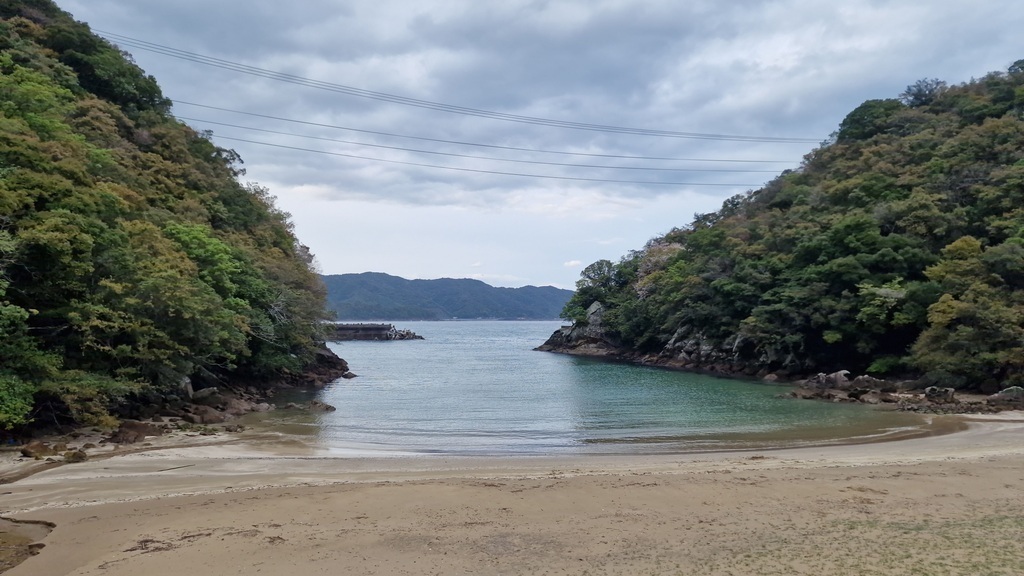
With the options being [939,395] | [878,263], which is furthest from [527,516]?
[878,263]

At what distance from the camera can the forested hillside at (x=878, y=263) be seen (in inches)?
1209

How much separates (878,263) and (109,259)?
40.8 m

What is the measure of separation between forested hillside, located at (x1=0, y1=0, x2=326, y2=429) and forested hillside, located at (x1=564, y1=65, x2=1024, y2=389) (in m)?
31.1

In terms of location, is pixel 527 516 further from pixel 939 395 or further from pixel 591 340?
pixel 591 340

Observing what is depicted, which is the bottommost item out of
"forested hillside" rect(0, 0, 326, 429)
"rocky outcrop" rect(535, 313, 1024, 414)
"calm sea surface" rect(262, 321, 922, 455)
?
"calm sea surface" rect(262, 321, 922, 455)

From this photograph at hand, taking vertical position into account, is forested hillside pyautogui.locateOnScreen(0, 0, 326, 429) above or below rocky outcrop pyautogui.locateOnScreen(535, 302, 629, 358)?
above

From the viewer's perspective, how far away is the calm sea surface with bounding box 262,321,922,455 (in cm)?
1928

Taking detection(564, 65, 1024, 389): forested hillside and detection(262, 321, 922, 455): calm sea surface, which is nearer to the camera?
detection(262, 321, 922, 455): calm sea surface

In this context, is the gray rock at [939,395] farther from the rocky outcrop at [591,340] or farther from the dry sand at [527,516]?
the rocky outcrop at [591,340]

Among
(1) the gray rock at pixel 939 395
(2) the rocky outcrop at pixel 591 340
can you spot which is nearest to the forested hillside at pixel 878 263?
(1) the gray rock at pixel 939 395

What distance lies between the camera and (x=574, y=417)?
25719mm

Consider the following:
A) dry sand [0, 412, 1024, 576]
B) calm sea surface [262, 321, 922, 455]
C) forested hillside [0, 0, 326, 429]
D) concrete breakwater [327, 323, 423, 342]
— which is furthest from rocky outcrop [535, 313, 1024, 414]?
concrete breakwater [327, 323, 423, 342]

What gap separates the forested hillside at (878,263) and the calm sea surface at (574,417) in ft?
21.8

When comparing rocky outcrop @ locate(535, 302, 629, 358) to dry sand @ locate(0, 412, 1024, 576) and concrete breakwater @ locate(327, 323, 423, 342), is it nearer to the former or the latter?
concrete breakwater @ locate(327, 323, 423, 342)
